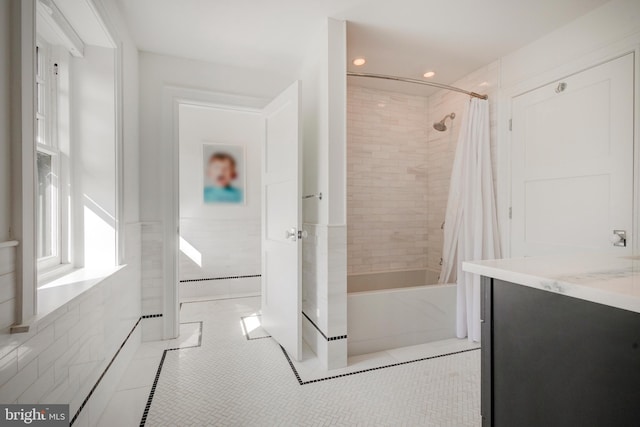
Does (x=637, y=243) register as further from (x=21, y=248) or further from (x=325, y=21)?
(x=21, y=248)

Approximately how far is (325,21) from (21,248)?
205cm

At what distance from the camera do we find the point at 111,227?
1795 mm

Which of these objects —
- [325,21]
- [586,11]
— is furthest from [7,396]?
[586,11]

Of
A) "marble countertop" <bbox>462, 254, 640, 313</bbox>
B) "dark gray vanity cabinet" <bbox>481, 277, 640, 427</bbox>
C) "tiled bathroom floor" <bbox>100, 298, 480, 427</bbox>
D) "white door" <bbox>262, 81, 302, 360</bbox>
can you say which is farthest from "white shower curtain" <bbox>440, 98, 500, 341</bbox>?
"dark gray vanity cabinet" <bbox>481, 277, 640, 427</bbox>

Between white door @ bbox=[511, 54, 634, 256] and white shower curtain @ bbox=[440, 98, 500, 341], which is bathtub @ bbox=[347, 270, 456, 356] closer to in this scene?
white shower curtain @ bbox=[440, 98, 500, 341]

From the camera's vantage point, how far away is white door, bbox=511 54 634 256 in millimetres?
1729

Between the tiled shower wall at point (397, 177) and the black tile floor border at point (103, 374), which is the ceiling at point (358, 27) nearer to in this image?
the tiled shower wall at point (397, 177)

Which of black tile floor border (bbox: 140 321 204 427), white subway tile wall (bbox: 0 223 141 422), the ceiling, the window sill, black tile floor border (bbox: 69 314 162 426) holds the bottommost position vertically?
black tile floor border (bbox: 140 321 204 427)

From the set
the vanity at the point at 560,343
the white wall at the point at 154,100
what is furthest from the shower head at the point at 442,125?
the white wall at the point at 154,100

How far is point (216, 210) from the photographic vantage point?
147 inches

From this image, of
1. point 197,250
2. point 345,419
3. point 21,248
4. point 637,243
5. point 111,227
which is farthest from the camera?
point 197,250

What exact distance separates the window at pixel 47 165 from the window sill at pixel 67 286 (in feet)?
0.49

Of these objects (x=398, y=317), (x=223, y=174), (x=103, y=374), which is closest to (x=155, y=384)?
(x=103, y=374)

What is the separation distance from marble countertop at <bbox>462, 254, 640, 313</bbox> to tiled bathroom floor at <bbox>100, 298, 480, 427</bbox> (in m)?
1.03
